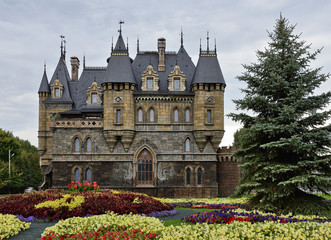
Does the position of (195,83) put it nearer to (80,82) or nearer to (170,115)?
(170,115)

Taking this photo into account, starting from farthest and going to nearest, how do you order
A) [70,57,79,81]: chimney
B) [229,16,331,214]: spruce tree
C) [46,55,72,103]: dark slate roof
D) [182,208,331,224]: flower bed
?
[70,57,79,81]: chimney < [46,55,72,103]: dark slate roof < [229,16,331,214]: spruce tree < [182,208,331,224]: flower bed

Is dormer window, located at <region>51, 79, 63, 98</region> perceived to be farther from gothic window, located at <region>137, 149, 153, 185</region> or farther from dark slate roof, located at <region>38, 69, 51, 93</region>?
gothic window, located at <region>137, 149, 153, 185</region>

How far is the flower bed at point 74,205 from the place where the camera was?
53.5 ft

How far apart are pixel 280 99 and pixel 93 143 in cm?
2104

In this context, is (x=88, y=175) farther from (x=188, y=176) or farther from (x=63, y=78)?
(x=63, y=78)

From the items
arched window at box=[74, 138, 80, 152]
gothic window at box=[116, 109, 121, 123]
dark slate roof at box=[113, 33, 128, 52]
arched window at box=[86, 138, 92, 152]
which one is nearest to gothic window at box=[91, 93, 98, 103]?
gothic window at box=[116, 109, 121, 123]

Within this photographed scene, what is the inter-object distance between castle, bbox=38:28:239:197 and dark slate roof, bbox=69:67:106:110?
3.84m

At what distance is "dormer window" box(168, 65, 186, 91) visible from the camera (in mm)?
34150

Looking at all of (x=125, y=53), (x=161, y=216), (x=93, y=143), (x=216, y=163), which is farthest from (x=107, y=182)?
(x=161, y=216)

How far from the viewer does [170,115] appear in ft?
110

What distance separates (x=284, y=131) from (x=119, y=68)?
20879mm

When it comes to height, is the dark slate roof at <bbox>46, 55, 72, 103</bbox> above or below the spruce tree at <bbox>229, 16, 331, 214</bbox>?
above

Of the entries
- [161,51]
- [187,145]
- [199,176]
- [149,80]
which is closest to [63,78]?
[149,80]

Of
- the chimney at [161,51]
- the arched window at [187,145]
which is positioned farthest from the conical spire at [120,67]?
the arched window at [187,145]
